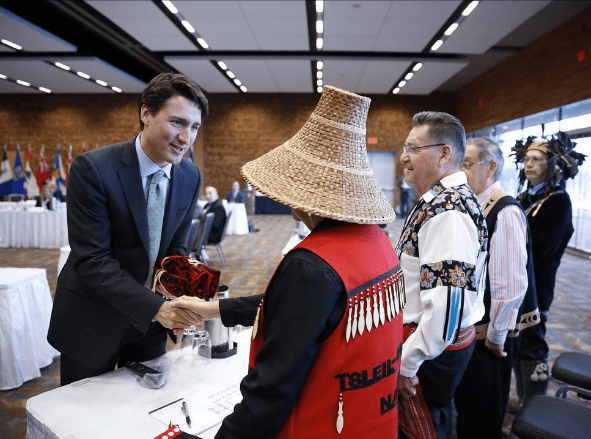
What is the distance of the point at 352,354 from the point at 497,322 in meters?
1.50

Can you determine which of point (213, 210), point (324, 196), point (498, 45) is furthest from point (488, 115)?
point (324, 196)

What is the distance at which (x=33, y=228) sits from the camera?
28.7 feet

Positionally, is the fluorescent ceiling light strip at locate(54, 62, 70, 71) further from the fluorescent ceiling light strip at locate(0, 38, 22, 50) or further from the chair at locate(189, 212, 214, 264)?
the chair at locate(189, 212, 214, 264)

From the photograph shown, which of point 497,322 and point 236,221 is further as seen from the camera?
point 236,221

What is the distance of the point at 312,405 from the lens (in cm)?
86

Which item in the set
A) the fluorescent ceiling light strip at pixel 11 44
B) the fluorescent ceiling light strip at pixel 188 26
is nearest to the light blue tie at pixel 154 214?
the fluorescent ceiling light strip at pixel 188 26

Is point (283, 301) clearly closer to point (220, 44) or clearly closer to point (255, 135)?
point (220, 44)

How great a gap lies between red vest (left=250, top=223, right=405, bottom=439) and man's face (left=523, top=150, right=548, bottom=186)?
2562mm

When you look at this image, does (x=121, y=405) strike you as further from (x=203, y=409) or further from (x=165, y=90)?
(x=165, y=90)

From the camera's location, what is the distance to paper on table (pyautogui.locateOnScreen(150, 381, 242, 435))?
1.18 metres

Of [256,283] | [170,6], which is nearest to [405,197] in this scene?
[170,6]

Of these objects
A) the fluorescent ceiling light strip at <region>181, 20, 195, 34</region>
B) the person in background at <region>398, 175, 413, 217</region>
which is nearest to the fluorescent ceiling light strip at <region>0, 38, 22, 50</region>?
the fluorescent ceiling light strip at <region>181, 20, 195, 34</region>

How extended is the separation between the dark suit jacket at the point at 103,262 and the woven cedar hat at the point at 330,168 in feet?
2.39

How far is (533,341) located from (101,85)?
15362 millimetres
